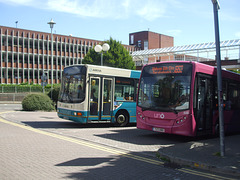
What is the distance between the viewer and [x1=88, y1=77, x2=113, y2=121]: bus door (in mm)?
13484

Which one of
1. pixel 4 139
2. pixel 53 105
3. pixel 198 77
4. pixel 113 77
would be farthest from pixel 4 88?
pixel 198 77

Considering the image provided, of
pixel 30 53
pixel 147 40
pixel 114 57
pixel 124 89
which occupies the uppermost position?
pixel 147 40

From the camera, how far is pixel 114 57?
4809 centimetres

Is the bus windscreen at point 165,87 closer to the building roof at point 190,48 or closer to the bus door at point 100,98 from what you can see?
the bus door at point 100,98

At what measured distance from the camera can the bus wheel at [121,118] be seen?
14.6 metres

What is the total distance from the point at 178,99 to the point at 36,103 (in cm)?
1628

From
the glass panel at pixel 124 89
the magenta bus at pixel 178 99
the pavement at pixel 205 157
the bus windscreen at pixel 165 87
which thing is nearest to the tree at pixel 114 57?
the glass panel at pixel 124 89

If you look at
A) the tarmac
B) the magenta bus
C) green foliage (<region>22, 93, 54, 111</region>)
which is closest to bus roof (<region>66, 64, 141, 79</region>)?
the magenta bus

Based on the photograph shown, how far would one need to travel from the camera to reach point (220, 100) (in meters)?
7.78

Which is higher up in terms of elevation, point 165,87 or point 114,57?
point 114,57

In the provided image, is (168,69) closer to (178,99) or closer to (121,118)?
(178,99)

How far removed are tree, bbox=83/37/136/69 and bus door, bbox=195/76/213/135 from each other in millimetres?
36592

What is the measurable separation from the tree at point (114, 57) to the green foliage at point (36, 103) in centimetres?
2393

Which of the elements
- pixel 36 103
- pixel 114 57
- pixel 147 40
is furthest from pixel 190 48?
pixel 147 40
